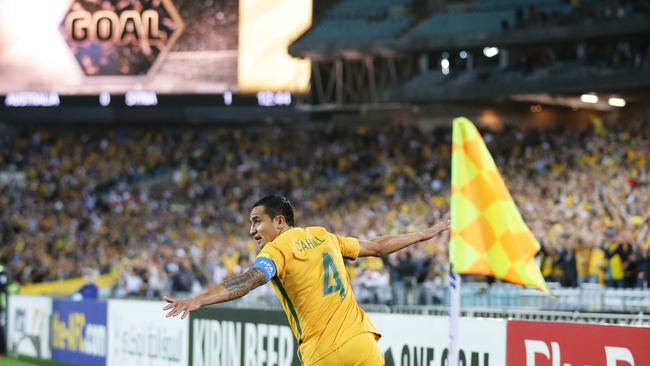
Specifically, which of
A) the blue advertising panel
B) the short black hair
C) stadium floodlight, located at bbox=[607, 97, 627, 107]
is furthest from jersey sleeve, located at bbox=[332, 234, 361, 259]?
stadium floodlight, located at bbox=[607, 97, 627, 107]

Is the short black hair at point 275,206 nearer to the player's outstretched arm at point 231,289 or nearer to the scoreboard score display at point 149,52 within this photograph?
the player's outstretched arm at point 231,289

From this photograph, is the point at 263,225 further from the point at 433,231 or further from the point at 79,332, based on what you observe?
→ the point at 79,332

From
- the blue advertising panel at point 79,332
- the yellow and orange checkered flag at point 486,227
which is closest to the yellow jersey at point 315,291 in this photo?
the yellow and orange checkered flag at point 486,227

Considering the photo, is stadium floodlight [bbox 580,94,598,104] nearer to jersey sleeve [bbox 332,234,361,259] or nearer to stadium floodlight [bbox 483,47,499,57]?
stadium floodlight [bbox 483,47,499,57]

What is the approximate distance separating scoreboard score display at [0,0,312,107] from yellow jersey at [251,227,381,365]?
27018 millimetres

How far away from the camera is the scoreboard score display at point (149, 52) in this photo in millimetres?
34281

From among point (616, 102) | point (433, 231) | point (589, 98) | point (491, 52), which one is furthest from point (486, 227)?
point (616, 102)

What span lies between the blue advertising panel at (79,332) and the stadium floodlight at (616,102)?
1828cm

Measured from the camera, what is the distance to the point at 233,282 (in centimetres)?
696

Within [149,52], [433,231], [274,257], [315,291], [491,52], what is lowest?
[315,291]

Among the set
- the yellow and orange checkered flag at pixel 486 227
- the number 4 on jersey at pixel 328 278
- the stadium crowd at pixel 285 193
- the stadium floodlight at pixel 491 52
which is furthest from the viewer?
the stadium floodlight at pixel 491 52

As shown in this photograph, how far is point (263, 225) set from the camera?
7258 mm

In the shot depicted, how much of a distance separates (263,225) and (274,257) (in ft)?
0.85

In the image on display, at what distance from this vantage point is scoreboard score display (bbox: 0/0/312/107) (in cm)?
3428
